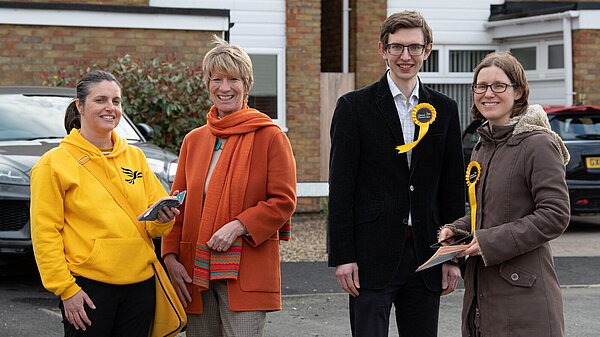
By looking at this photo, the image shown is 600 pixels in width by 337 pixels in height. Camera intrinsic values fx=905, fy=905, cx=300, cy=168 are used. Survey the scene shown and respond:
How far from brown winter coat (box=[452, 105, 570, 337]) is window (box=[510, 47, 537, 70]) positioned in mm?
13591

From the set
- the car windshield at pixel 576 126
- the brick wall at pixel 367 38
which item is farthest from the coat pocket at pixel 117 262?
the brick wall at pixel 367 38

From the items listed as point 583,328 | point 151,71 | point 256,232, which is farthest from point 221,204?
point 151,71

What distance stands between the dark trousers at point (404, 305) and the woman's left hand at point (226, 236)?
662mm

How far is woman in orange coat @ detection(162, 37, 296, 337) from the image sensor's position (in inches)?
167

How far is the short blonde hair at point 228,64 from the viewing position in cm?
434

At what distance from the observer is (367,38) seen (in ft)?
54.0

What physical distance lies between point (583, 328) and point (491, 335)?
369 cm

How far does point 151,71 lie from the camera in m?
12.7

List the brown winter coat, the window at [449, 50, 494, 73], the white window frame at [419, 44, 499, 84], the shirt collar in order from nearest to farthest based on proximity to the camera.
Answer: the brown winter coat → the shirt collar → the white window frame at [419, 44, 499, 84] → the window at [449, 50, 494, 73]

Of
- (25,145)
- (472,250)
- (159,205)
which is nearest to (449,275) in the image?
(472,250)

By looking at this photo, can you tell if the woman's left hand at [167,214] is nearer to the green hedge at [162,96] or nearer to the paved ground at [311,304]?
the paved ground at [311,304]

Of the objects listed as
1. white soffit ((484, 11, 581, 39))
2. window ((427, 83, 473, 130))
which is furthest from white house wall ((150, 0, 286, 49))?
white soffit ((484, 11, 581, 39))

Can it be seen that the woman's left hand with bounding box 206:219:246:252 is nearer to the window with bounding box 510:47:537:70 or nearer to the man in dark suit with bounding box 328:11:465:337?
the man in dark suit with bounding box 328:11:465:337

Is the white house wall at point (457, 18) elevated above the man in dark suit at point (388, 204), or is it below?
above
